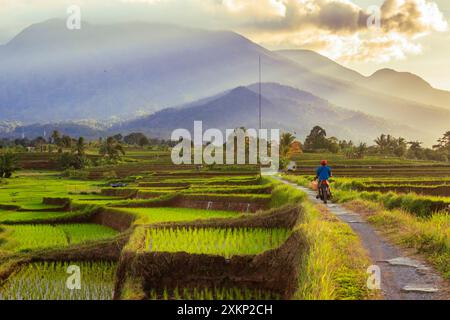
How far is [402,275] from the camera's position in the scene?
7.27 m

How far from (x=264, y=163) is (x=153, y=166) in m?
14.2

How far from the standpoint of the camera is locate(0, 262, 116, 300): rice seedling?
10977 millimetres

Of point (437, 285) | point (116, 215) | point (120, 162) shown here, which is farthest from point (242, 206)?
point (120, 162)

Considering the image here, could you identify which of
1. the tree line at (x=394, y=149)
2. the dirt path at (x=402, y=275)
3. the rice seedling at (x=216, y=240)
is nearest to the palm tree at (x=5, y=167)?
the tree line at (x=394, y=149)

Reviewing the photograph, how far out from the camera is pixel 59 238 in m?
20.1

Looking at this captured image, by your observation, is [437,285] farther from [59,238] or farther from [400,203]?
[59,238]

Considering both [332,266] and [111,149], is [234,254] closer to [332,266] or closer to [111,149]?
[332,266]

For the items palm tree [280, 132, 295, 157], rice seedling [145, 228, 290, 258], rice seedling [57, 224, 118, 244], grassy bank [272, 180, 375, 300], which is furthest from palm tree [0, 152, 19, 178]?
grassy bank [272, 180, 375, 300]

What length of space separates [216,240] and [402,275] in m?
6.04

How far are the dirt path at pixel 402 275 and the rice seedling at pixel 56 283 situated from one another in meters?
5.20

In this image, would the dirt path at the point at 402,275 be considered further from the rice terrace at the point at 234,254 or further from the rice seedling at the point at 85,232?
the rice seedling at the point at 85,232

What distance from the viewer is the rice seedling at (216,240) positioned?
10852 mm
